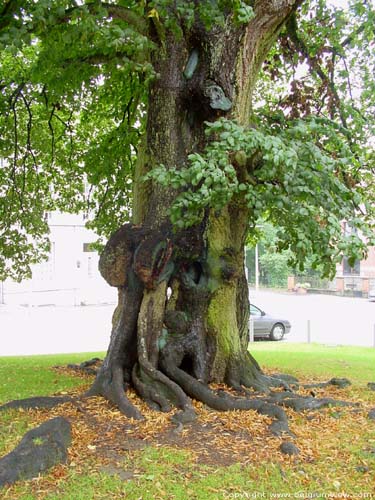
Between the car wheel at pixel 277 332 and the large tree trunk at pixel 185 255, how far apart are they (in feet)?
45.9

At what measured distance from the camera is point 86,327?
2448cm

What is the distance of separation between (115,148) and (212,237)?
169 inches

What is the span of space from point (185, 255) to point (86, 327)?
1787 centimetres

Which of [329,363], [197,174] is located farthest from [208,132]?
[329,363]

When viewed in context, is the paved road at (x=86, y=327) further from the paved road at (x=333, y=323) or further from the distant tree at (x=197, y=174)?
the distant tree at (x=197, y=174)

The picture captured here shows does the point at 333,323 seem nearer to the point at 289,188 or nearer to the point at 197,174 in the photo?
the point at 289,188

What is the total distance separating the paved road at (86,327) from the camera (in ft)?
62.6

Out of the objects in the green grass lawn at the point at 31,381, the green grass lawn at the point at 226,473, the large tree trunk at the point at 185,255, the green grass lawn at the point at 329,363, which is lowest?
the green grass lawn at the point at 329,363

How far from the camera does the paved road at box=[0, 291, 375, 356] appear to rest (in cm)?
1908

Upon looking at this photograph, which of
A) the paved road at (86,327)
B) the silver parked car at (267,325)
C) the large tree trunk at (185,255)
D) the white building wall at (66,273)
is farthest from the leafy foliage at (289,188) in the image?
the white building wall at (66,273)

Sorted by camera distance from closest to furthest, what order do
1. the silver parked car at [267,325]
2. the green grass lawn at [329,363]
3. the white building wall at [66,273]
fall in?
the green grass lawn at [329,363], the silver parked car at [267,325], the white building wall at [66,273]

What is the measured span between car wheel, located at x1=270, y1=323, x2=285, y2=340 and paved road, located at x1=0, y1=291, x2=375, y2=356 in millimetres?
422

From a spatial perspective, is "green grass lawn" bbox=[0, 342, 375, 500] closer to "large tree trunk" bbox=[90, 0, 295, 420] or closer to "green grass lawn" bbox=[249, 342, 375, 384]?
"large tree trunk" bbox=[90, 0, 295, 420]

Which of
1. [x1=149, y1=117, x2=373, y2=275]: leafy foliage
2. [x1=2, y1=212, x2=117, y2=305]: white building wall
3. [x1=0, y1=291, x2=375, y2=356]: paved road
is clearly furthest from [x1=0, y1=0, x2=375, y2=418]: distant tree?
[x1=2, y1=212, x2=117, y2=305]: white building wall
